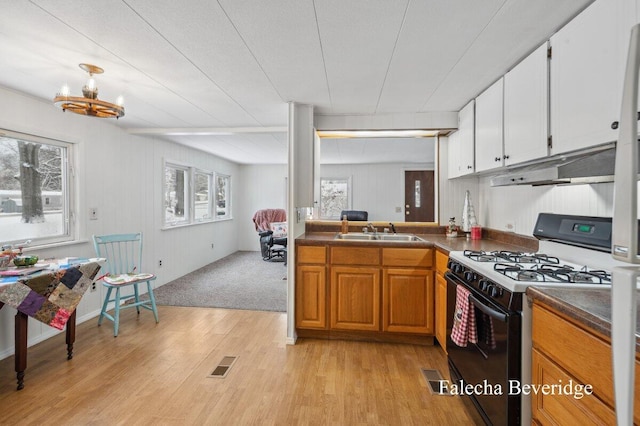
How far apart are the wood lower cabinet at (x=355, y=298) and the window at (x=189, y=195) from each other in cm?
309

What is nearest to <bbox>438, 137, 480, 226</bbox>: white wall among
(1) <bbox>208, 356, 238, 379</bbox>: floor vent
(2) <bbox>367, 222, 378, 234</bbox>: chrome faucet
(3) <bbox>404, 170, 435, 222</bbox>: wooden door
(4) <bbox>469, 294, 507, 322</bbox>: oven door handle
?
(2) <bbox>367, 222, 378, 234</bbox>: chrome faucet

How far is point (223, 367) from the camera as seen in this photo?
2.35 metres

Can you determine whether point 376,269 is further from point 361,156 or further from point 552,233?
point 361,156

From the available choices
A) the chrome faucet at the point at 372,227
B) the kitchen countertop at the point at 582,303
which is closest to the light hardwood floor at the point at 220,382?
the kitchen countertop at the point at 582,303

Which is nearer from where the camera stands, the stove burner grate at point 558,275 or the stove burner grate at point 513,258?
the stove burner grate at point 558,275

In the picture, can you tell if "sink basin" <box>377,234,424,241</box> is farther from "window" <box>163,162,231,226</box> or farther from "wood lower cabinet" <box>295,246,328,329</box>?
"window" <box>163,162,231,226</box>

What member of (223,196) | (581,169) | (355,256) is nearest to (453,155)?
(355,256)

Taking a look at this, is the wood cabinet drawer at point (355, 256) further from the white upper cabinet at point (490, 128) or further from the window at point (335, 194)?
the window at point (335, 194)

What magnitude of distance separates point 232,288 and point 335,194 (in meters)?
3.50

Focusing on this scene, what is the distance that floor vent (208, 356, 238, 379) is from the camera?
7.34 ft

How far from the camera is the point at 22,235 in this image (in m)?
2.70

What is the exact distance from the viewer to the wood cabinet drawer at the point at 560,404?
95 centimetres

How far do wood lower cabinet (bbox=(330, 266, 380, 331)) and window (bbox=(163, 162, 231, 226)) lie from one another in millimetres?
3085

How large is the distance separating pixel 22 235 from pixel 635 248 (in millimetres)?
3800
